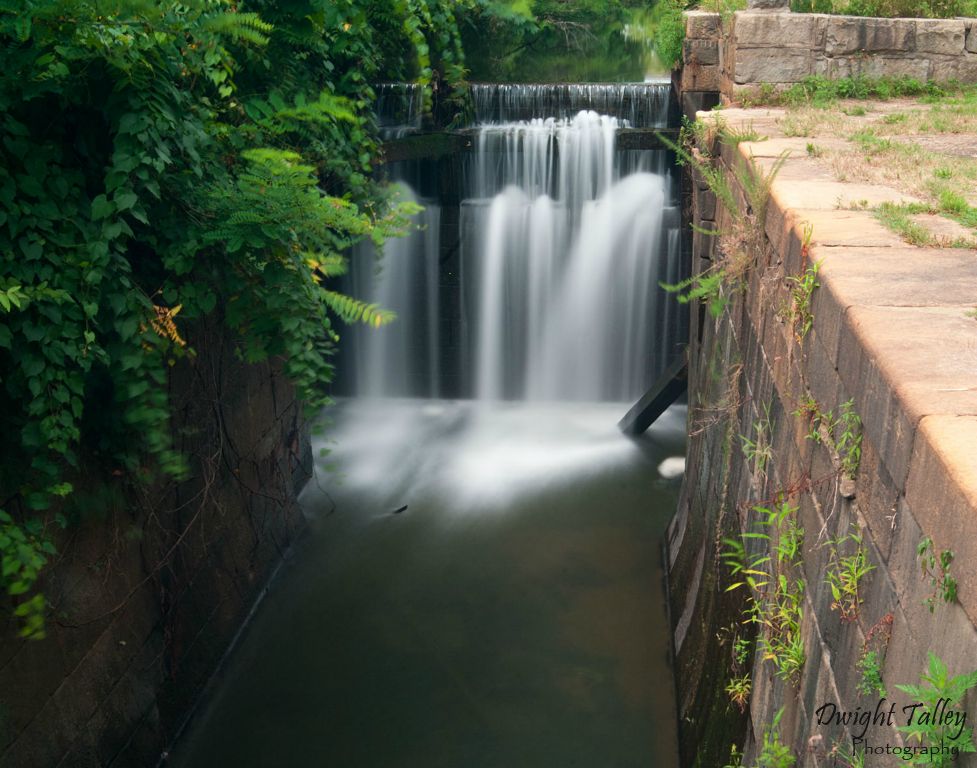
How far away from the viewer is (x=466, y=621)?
20.0 feet

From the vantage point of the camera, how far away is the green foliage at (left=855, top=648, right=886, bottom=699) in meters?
2.24

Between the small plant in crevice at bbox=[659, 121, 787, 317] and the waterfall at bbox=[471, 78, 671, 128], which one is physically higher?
the waterfall at bbox=[471, 78, 671, 128]

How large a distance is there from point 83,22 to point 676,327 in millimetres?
7250

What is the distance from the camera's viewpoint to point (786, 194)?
377 centimetres

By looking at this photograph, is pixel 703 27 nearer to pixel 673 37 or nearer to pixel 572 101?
pixel 673 37

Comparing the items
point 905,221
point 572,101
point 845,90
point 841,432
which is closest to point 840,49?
point 845,90

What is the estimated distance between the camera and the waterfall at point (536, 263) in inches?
379

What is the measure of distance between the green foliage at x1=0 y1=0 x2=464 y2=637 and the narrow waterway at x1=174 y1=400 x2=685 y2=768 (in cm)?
159

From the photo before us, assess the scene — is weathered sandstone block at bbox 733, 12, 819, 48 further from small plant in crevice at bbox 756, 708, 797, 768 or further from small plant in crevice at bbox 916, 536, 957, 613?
small plant in crevice at bbox 916, 536, 957, 613

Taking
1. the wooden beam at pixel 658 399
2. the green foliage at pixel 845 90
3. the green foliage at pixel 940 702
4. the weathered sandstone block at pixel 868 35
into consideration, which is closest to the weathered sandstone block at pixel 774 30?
the weathered sandstone block at pixel 868 35

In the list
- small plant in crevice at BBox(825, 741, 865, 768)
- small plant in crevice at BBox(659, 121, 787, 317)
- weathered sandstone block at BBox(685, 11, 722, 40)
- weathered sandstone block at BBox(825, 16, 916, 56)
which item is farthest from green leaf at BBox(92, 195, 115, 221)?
weathered sandstone block at BBox(685, 11, 722, 40)

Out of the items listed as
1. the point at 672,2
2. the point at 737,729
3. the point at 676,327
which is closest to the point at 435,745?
the point at 737,729

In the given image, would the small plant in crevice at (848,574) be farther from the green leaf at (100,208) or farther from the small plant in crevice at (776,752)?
the green leaf at (100,208)

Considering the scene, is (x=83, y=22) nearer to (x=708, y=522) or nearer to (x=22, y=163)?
(x=22, y=163)
